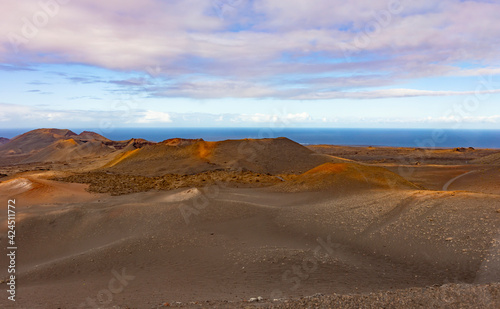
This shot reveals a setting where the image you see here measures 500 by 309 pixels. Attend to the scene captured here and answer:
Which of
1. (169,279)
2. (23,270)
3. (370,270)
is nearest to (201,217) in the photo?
(169,279)

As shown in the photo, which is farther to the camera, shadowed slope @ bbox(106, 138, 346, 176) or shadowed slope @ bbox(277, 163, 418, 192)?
shadowed slope @ bbox(106, 138, 346, 176)

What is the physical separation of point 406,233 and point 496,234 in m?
2.33

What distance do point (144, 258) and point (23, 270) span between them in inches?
146

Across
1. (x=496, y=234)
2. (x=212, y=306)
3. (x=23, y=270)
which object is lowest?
(x=23, y=270)

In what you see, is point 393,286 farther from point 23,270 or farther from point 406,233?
point 23,270

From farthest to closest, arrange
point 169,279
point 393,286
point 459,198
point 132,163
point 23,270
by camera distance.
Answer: point 132,163, point 459,198, point 23,270, point 169,279, point 393,286

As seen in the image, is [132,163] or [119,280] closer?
[119,280]

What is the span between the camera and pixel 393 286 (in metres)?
7.32

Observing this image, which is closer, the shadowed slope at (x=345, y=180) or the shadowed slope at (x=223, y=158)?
the shadowed slope at (x=345, y=180)

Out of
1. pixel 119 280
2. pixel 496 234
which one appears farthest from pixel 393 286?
pixel 119 280

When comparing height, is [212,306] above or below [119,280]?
above

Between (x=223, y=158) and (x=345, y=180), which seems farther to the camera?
(x=223, y=158)

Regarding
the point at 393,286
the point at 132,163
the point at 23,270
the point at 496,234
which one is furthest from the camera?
the point at 132,163

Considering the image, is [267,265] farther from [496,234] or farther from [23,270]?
[23,270]
